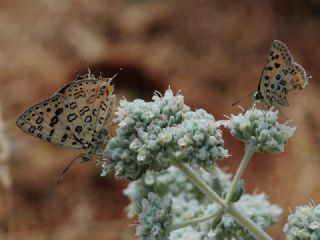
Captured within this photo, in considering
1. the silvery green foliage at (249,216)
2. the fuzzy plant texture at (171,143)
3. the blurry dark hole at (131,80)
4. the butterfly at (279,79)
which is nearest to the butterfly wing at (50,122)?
the fuzzy plant texture at (171,143)

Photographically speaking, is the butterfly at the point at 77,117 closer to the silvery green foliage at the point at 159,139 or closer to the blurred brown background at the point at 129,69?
the silvery green foliage at the point at 159,139

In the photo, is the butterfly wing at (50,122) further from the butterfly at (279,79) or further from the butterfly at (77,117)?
the butterfly at (279,79)

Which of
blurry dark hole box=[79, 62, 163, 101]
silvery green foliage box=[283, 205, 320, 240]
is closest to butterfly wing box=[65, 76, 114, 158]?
silvery green foliage box=[283, 205, 320, 240]

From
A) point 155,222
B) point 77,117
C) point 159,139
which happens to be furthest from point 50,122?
point 155,222

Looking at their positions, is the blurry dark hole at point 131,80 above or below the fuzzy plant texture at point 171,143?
above

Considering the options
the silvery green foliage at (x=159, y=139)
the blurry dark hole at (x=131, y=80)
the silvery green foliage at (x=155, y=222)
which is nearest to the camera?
the silvery green foliage at (x=159, y=139)

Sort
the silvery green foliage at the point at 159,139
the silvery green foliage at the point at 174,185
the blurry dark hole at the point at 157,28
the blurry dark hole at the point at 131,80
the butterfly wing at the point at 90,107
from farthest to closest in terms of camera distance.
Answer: the blurry dark hole at the point at 157,28 < the blurry dark hole at the point at 131,80 < the silvery green foliage at the point at 174,185 < the butterfly wing at the point at 90,107 < the silvery green foliage at the point at 159,139

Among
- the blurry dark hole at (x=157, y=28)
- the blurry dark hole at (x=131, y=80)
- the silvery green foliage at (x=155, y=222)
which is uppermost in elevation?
the blurry dark hole at (x=157, y=28)

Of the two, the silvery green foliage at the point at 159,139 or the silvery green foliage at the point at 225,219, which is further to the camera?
the silvery green foliage at the point at 225,219
